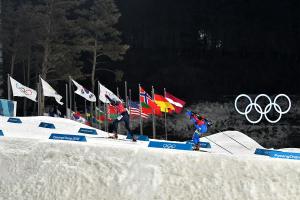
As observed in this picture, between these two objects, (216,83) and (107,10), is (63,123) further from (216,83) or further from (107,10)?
(216,83)

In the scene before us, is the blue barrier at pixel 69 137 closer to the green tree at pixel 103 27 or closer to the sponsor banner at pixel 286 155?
the sponsor banner at pixel 286 155

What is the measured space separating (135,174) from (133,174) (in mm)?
45

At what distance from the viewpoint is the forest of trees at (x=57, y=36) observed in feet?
127

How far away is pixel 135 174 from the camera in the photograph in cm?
911

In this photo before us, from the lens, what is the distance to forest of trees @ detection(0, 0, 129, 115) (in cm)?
3856

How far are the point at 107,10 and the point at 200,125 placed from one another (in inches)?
1248

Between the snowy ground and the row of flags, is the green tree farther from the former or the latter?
the snowy ground

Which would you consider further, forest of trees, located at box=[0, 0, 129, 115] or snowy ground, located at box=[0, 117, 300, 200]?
forest of trees, located at box=[0, 0, 129, 115]

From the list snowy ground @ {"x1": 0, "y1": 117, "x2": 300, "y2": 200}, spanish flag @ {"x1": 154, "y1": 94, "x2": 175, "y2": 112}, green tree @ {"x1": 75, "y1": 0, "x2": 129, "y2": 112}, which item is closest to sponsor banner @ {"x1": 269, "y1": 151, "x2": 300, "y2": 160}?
snowy ground @ {"x1": 0, "y1": 117, "x2": 300, "y2": 200}

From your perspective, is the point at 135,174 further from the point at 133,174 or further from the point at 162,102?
the point at 162,102

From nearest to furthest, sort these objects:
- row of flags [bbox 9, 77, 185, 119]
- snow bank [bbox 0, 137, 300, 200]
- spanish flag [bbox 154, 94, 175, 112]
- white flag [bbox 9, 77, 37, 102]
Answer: snow bank [bbox 0, 137, 300, 200] → white flag [bbox 9, 77, 37, 102] → row of flags [bbox 9, 77, 185, 119] → spanish flag [bbox 154, 94, 175, 112]

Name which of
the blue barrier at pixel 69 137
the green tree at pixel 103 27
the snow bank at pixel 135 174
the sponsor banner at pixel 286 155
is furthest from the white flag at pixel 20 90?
the green tree at pixel 103 27

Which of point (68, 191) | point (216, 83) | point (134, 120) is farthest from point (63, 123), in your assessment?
point (216, 83)

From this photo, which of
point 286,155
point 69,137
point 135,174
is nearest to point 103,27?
point 69,137
